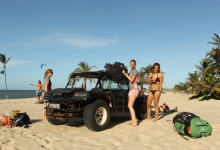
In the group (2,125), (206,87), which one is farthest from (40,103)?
(206,87)

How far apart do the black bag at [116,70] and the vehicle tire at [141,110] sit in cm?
133

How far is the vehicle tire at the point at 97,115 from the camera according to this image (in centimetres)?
503

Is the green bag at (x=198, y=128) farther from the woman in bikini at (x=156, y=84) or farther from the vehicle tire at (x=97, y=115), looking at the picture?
the vehicle tire at (x=97, y=115)

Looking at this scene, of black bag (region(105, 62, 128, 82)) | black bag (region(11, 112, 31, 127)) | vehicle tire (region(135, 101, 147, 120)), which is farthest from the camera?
vehicle tire (region(135, 101, 147, 120))

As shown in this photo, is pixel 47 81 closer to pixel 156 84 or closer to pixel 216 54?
pixel 156 84

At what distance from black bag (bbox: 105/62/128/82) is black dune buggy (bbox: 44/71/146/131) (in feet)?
0.53

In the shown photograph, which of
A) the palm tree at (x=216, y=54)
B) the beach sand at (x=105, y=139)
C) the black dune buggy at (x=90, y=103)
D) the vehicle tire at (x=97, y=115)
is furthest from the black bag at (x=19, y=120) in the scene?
the palm tree at (x=216, y=54)

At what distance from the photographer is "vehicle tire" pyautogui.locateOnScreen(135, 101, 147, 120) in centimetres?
703

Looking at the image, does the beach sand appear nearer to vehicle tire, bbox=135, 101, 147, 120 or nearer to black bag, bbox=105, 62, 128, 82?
vehicle tire, bbox=135, 101, 147, 120

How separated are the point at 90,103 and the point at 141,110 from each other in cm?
234

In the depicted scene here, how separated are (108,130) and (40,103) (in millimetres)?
10153

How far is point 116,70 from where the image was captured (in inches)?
249

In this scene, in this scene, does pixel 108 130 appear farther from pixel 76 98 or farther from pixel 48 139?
pixel 48 139

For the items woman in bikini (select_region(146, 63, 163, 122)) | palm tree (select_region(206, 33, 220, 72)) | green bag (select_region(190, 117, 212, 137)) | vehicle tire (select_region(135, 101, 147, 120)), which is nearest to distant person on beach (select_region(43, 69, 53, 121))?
vehicle tire (select_region(135, 101, 147, 120))
